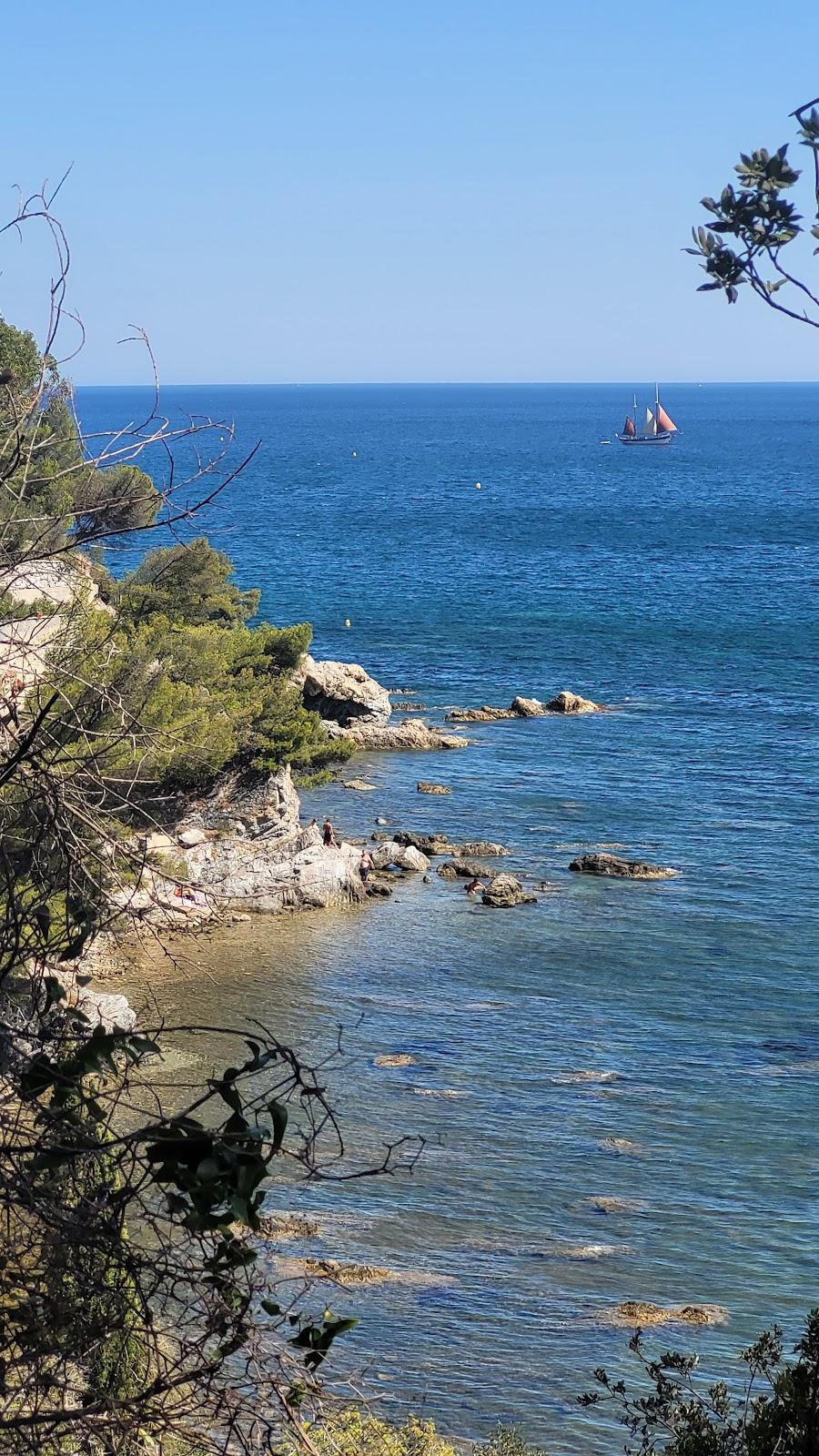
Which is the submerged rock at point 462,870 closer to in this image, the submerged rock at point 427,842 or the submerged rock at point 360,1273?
the submerged rock at point 427,842

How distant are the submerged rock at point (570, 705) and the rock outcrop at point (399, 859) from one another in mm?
18514

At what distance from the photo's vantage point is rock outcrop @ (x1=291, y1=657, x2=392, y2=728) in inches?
2042

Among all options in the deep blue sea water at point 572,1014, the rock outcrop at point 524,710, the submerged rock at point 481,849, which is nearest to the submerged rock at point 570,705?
the rock outcrop at point 524,710

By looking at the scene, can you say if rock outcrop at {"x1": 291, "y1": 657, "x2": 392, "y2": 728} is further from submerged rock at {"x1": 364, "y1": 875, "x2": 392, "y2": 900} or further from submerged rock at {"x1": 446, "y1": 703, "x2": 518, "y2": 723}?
submerged rock at {"x1": 364, "y1": 875, "x2": 392, "y2": 900}

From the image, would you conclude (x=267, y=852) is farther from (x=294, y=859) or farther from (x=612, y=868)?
(x=612, y=868)

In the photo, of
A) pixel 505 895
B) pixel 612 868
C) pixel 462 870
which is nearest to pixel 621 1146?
pixel 505 895

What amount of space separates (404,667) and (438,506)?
71083 mm

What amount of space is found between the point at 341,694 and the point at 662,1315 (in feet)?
113

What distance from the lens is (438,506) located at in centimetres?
13312

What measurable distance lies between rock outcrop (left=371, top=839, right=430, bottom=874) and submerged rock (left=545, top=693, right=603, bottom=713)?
18.5 m

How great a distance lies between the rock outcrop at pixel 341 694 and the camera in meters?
51.9

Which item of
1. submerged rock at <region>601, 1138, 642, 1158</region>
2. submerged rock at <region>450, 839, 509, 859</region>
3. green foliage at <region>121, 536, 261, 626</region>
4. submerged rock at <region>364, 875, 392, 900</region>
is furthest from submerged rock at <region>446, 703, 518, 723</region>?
submerged rock at <region>601, 1138, 642, 1158</region>

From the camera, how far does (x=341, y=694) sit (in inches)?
2052

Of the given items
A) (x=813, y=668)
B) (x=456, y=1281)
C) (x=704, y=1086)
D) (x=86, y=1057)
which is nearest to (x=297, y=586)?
(x=813, y=668)
